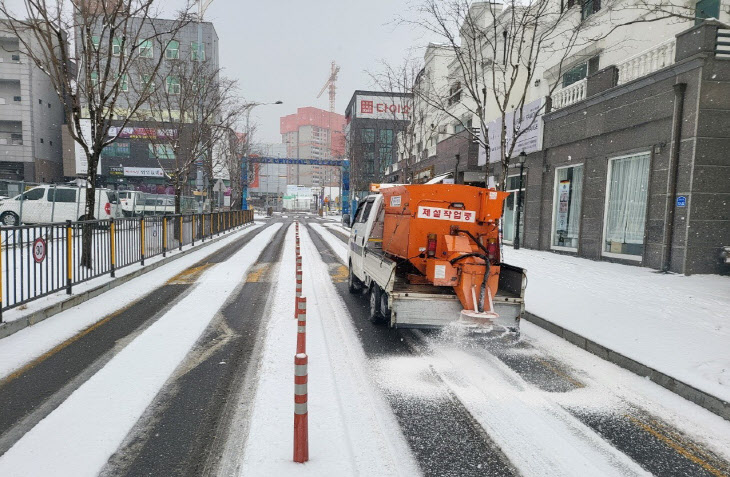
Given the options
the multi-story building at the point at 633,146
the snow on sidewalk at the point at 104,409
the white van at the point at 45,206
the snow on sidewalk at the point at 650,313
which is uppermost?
the multi-story building at the point at 633,146

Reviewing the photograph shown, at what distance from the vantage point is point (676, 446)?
3.55m

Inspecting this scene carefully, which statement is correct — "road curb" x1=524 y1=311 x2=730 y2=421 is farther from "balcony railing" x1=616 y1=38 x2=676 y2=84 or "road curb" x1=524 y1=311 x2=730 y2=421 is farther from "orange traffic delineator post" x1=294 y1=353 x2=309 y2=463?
"balcony railing" x1=616 y1=38 x2=676 y2=84

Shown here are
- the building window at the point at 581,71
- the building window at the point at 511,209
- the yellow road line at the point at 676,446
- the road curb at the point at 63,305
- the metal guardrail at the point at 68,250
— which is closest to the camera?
the yellow road line at the point at 676,446

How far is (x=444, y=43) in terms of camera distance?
518 inches

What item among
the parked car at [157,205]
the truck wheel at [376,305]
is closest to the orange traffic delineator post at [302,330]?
the truck wheel at [376,305]

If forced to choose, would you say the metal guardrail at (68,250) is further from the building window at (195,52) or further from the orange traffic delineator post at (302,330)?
the building window at (195,52)

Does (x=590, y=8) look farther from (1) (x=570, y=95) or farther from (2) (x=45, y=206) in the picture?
(2) (x=45, y=206)

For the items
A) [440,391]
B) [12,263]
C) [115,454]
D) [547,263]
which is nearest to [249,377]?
[115,454]

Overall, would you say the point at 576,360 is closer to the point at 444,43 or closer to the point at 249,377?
the point at 249,377

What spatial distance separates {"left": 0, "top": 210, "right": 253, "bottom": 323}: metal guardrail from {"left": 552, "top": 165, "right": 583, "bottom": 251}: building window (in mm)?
14159

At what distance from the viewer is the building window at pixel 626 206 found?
487 inches

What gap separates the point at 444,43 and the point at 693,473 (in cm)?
1260

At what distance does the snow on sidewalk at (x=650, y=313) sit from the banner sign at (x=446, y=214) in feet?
7.40

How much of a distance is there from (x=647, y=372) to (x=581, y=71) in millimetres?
15824
